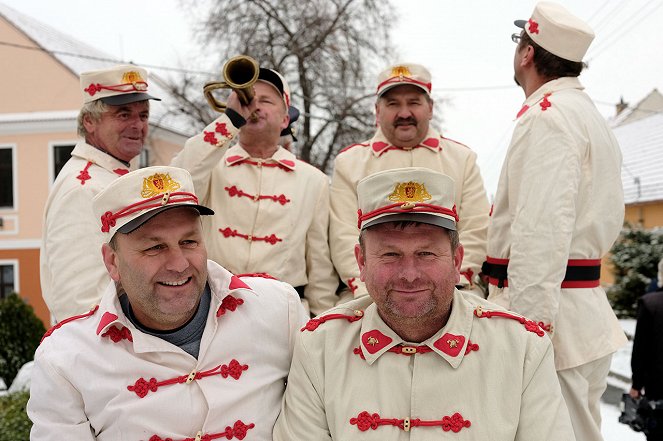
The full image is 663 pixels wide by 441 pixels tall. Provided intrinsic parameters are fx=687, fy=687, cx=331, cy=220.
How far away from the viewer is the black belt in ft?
10.6

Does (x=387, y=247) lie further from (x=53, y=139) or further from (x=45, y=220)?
(x=53, y=139)

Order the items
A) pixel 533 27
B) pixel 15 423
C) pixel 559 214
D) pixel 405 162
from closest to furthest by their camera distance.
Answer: pixel 559 214, pixel 533 27, pixel 405 162, pixel 15 423

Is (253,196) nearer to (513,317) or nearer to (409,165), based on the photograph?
(409,165)

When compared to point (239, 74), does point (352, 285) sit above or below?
below

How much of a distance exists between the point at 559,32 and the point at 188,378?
2.32 metres

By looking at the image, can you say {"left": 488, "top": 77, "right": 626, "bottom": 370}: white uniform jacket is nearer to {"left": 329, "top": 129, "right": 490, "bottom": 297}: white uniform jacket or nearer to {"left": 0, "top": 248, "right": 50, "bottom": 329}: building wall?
{"left": 329, "top": 129, "right": 490, "bottom": 297}: white uniform jacket

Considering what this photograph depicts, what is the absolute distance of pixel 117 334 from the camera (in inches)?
98.9

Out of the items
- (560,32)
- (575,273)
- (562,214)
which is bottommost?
(575,273)

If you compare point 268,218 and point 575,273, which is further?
point 268,218

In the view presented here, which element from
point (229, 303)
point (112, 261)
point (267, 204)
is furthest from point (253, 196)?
point (112, 261)

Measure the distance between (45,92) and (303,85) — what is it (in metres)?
7.51

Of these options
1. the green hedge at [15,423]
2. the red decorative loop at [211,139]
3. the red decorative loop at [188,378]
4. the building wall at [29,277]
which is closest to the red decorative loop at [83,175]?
the red decorative loop at [211,139]

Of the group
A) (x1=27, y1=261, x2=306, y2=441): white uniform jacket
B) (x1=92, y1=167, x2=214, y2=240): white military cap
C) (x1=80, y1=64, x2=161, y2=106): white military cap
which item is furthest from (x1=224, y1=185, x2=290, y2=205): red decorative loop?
(x1=92, y1=167, x2=214, y2=240): white military cap

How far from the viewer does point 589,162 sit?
3.24 metres
